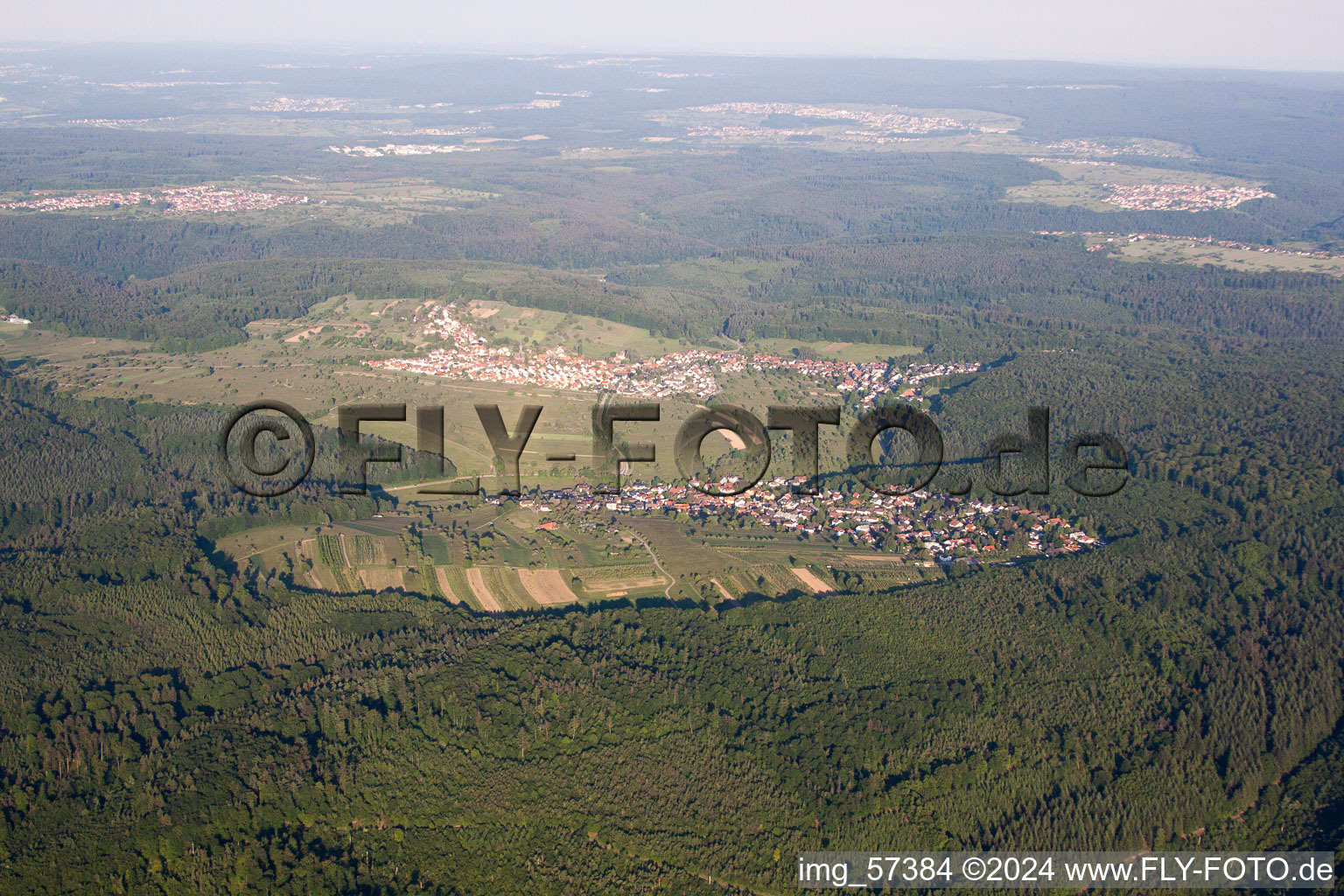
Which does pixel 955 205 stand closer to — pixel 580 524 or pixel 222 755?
pixel 580 524

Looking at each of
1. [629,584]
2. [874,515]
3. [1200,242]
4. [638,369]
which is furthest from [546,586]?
[1200,242]

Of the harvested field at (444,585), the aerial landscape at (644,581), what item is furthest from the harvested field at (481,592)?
the harvested field at (444,585)

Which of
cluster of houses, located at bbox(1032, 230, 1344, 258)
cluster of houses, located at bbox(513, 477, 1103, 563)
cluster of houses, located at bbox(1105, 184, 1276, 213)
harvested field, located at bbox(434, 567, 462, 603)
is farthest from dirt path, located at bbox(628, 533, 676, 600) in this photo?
cluster of houses, located at bbox(1105, 184, 1276, 213)

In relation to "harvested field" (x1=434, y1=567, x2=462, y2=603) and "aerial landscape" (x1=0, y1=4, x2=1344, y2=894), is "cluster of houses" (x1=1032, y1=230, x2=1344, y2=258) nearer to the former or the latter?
"aerial landscape" (x1=0, y1=4, x2=1344, y2=894)

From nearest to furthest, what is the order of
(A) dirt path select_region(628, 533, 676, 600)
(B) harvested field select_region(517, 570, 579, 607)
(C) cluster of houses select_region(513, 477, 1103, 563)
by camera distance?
(B) harvested field select_region(517, 570, 579, 607) < (A) dirt path select_region(628, 533, 676, 600) < (C) cluster of houses select_region(513, 477, 1103, 563)

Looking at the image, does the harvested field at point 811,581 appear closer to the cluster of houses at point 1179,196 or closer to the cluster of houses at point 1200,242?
the cluster of houses at point 1200,242

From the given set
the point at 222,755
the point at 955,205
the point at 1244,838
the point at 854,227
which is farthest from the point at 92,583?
the point at 955,205
